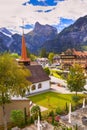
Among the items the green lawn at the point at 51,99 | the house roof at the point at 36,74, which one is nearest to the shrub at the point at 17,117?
the green lawn at the point at 51,99

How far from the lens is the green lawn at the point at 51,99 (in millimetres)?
39188

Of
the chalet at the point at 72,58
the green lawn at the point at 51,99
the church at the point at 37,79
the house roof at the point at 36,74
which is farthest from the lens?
the chalet at the point at 72,58

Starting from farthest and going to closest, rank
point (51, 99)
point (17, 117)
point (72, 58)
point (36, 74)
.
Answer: point (72, 58) → point (36, 74) → point (51, 99) → point (17, 117)

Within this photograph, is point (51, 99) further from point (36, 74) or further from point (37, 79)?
point (36, 74)

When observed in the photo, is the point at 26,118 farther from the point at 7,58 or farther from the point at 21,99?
the point at 7,58

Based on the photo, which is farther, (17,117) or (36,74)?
(36,74)

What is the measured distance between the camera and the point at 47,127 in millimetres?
28578

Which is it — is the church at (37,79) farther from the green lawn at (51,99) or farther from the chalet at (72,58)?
the chalet at (72,58)

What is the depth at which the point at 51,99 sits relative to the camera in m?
43.1

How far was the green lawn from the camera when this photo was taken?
3919 centimetres

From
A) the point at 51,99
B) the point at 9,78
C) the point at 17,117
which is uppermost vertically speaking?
the point at 9,78

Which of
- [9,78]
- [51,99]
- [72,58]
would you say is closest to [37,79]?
[51,99]

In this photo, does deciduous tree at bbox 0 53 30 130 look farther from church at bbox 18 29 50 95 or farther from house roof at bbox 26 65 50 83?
house roof at bbox 26 65 50 83

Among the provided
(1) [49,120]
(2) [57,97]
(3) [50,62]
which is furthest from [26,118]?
(3) [50,62]
